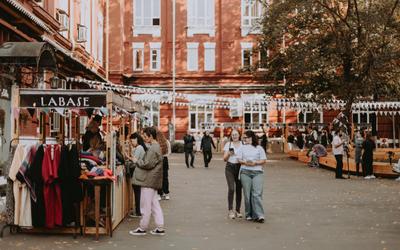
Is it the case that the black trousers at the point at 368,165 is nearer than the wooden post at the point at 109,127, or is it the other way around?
the wooden post at the point at 109,127

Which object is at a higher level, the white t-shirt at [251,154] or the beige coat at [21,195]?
the white t-shirt at [251,154]

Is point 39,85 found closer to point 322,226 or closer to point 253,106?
point 322,226

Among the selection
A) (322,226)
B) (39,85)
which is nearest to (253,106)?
(39,85)

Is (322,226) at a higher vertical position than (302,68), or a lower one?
lower

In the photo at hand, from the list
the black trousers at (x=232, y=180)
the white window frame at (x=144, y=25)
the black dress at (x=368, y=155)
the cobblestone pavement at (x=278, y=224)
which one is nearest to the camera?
the cobblestone pavement at (x=278, y=224)

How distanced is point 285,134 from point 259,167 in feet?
101

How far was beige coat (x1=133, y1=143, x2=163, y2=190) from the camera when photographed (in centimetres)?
984

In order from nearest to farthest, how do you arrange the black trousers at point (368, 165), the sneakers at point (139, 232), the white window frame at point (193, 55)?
the sneakers at point (139, 232), the black trousers at point (368, 165), the white window frame at point (193, 55)

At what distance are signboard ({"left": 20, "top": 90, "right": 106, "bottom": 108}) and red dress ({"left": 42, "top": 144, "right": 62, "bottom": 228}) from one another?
829mm

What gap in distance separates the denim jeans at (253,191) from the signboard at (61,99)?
3266mm

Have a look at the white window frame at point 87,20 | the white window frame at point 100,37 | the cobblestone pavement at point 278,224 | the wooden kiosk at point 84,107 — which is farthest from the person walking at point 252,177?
the white window frame at point 100,37

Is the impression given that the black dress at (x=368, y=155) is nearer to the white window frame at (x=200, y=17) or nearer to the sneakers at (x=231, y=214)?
the sneakers at (x=231, y=214)

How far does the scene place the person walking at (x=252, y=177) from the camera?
37.5 feet

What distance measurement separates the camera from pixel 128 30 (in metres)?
46.1
